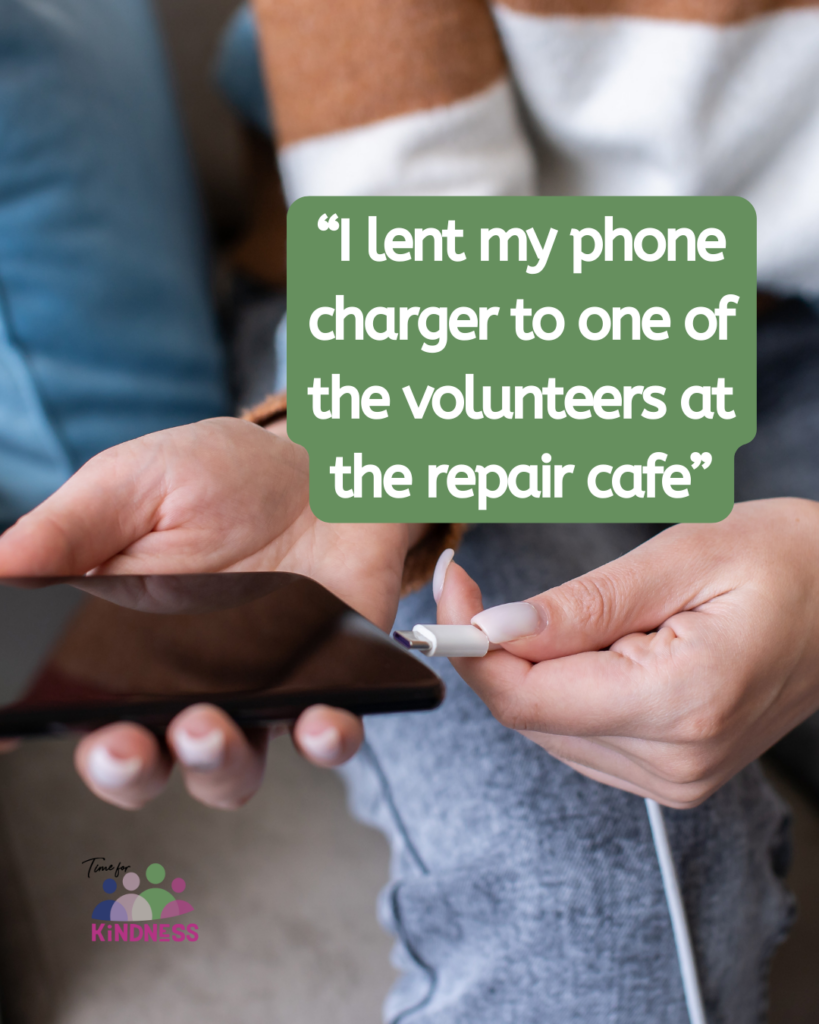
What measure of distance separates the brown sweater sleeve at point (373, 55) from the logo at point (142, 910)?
0.45 meters

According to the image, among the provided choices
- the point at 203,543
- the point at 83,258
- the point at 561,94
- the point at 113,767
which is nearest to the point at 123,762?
the point at 113,767

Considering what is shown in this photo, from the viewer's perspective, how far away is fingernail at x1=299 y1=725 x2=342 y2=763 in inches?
9.5

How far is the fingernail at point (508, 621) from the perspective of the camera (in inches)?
11.6

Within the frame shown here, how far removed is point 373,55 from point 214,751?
1.44 ft

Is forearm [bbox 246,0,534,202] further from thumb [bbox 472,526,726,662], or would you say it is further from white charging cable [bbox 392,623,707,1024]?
white charging cable [bbox 392,623,707,1024]

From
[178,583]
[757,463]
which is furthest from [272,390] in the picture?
[757,463]

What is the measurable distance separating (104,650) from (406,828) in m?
0.25

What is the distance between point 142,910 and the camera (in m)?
0.32

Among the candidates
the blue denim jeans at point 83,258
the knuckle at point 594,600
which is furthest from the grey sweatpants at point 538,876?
the blue denim jeans at point 83,258

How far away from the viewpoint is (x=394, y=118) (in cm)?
48

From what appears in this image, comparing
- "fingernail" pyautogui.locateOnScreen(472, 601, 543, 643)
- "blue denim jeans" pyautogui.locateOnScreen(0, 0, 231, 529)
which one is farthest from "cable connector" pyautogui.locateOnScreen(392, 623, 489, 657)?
"blue denim jeans" pyautogui.locateOnScreen(0, 0, 231, 529)

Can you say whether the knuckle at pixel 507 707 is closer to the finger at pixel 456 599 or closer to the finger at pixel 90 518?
the finger at pixel 456 599

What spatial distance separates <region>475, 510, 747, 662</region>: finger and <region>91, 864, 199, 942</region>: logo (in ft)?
0.61

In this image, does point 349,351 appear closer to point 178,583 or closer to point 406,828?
point 178,583
